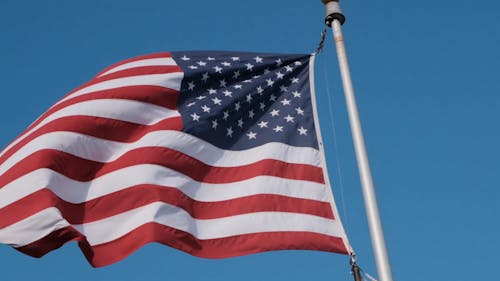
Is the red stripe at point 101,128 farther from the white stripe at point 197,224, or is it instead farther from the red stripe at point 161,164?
the white stripe at point 197,224

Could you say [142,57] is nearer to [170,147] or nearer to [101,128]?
[101,128]

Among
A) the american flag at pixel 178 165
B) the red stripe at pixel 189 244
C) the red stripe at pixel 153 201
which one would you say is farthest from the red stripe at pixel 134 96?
the red stripe at pixel 189 244

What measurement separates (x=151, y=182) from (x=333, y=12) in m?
3.19

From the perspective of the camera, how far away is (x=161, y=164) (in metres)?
10.7

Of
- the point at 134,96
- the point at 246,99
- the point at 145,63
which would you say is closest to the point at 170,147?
the point at 134,96

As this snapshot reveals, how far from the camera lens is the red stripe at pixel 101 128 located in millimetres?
10898

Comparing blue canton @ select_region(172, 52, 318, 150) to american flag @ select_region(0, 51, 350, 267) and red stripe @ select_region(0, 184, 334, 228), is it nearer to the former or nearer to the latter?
american flag @ select_region(0, 51, 350, 267)

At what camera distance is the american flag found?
10016mm

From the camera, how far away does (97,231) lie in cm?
1009

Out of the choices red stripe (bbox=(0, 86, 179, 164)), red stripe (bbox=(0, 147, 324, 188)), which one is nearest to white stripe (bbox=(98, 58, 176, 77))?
red stripe (bbox=(0, 86, 179, 164))

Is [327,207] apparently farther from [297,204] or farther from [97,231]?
[97,231]

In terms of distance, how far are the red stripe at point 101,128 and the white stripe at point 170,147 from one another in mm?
80

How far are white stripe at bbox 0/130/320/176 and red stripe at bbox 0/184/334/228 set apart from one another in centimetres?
68

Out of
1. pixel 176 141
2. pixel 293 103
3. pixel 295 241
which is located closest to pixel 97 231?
pixel 176 141
